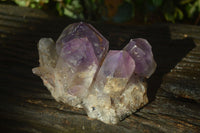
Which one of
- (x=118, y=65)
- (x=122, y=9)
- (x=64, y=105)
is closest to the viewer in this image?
(x=118, y=65)

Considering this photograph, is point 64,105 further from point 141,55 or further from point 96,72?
point 141,55

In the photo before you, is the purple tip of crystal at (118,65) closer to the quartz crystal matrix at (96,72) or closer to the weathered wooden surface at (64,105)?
the quartz crystal matrix at (96,72)

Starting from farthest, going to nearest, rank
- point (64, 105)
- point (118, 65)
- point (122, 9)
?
point (122, 9) → point (64, 105) → point (118, 65)

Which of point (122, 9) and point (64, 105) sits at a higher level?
point (122, 9)

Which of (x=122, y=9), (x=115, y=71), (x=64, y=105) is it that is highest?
(x=115, y=71)

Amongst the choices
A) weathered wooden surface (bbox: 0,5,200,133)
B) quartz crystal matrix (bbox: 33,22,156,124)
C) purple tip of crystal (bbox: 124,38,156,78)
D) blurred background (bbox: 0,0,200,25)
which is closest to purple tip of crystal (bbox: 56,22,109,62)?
quartz crystal matrix (bbox: 33,22,156,124)

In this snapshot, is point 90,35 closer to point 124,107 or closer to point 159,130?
point 124,107

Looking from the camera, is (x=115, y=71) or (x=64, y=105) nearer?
(x=115, y=71)

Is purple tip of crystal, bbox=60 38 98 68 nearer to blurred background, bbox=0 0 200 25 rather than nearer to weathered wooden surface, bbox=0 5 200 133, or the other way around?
weathered wooden surface, bbox=0 5 200 133

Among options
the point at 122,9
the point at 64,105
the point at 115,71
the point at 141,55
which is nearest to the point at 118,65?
the point at 115,71
